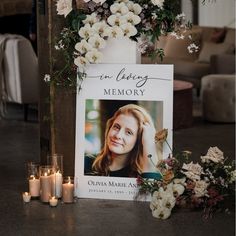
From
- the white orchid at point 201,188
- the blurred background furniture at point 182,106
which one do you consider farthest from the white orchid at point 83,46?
the blurred background furniture at point 182,106

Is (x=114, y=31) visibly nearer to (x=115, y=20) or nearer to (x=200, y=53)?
(x=115, y=20)

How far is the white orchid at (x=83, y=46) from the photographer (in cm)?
345

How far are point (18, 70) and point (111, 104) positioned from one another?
119 inches

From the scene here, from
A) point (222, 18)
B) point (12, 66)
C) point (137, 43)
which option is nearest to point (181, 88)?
point (12, 66)

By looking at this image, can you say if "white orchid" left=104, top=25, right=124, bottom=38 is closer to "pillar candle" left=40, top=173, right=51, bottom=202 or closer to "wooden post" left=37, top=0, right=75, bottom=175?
"wooden post" left=37, top=0, right=75, bottom=175

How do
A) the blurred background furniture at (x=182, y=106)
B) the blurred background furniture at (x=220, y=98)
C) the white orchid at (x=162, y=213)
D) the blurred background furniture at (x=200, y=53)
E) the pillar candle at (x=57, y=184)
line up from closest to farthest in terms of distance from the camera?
1. the white orchid at (x=162, y=213)
2. the pillar candle at (x=57, y=184)
3. the blurred background furniture at (x=182, y=106)
4. the blurred background furniture at (x=220, y=98)
5. the blurred background furniture at (x=200, y=53)

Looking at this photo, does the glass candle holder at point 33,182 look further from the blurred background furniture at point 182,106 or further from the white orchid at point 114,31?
the blurred background furniture at point 182,106

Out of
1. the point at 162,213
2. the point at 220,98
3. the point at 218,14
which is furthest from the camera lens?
the point at 218,14

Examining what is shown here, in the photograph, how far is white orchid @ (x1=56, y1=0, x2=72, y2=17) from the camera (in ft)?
11.2

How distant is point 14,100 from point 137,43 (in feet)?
10.7

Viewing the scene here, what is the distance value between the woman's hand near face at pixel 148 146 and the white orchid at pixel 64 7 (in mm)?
769

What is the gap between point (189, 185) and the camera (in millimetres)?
3441

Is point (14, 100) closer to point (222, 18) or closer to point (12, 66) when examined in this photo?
point (12, 66)

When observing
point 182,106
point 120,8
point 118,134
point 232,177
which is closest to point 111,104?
point 118,134
